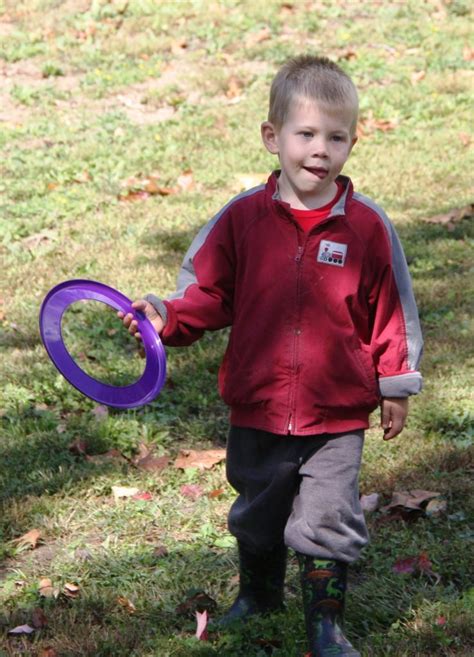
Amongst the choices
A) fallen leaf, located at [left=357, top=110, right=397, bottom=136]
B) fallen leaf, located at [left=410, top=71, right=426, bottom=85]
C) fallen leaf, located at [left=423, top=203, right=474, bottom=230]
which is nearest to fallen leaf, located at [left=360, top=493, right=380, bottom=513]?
fallen leaf, located at [left=423, top=203, right=474, bottom=230]

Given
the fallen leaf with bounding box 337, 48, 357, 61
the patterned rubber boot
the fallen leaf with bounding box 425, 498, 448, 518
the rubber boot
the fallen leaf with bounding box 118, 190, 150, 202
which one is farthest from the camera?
the fallen leaf with bounding box 337, 48, 357, 61

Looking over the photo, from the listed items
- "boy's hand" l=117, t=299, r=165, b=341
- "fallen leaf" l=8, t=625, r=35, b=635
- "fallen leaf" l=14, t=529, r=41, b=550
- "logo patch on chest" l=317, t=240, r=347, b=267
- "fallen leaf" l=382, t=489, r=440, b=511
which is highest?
"logo patch on chest" l=317, t=240, r=347, b=267

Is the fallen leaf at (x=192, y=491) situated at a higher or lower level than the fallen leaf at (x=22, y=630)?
higher

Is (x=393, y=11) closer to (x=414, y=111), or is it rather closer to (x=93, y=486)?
(x=414, y=111)

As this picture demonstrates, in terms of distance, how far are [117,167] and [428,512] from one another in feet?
16.5

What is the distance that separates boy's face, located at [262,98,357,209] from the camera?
3111 mm

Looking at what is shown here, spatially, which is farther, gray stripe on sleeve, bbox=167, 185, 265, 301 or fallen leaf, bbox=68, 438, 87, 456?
fallen leaf, bbox=68, 438, 87, 456

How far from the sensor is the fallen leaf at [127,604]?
3688 millimetres

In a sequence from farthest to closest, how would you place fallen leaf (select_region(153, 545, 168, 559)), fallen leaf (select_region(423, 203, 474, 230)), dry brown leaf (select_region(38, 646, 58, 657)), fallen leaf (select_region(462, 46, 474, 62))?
fallen leaf (select_region(462, 46, 474, 62)) → fallen leaf (select_region(423, 203, 474, 230)) → fallen leaf (select_region(153, 545, 168, 559)) → dry brown leaf (select_region(38, 646, 58, 657))

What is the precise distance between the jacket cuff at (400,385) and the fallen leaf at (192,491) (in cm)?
151

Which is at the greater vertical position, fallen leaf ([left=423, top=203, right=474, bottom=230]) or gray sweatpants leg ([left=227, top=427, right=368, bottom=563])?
fallen leaf ([left=423, top=203, right=474, bottom=230])

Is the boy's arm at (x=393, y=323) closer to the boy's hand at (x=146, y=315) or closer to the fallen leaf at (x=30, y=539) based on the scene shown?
the boy's hand at (x=146, y=315)

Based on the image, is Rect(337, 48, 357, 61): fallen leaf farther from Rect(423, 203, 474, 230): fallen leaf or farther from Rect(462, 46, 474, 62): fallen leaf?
Rect(423, 203, 474, 230): fallen leaf

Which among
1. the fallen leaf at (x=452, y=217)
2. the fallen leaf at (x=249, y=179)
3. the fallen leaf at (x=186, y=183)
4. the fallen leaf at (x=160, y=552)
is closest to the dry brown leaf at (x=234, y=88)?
the fallen leaf at (x=186, y=183)
